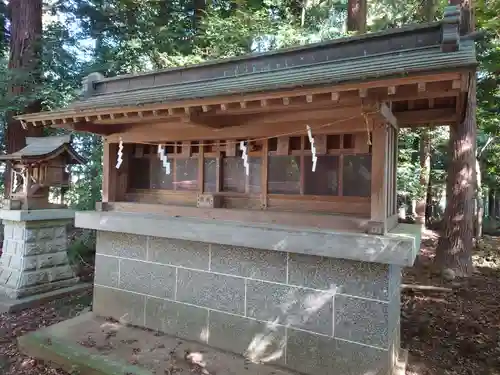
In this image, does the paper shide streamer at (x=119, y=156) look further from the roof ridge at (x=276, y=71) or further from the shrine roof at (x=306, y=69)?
the roof ridge at (x=276, y=71)

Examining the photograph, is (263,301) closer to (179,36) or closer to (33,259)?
(33,259)

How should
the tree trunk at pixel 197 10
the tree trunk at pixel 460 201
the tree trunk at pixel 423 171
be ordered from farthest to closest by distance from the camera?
the tree trunk at pixel 423 171 → the tree trunk at pixel 197 10 → the tree trunk at pixel 460 201

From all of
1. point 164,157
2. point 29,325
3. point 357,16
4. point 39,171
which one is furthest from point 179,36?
point 29,325

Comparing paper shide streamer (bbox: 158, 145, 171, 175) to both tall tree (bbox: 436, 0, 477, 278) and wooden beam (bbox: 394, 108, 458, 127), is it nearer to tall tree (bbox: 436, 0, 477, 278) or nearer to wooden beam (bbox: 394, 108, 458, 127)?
wooden beam (bbox: 394, 108, 458, 127)

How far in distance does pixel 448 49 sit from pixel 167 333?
472cm

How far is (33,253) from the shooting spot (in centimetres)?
679

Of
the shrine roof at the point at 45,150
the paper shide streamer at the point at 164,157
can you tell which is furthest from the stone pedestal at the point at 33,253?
the paper shide streamer at the point at 164,157

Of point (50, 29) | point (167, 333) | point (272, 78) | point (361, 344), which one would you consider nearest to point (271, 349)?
point (361, 344)

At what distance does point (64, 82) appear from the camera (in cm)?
930

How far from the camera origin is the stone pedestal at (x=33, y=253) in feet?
21.7

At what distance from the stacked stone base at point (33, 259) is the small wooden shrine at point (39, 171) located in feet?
1.39

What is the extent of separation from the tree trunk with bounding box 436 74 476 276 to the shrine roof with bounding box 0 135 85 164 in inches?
327

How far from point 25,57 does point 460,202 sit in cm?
1134

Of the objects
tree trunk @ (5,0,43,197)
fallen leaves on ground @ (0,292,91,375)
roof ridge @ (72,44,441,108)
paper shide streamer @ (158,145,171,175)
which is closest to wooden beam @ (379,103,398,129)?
roof ridge @ (72,44,441,108)
